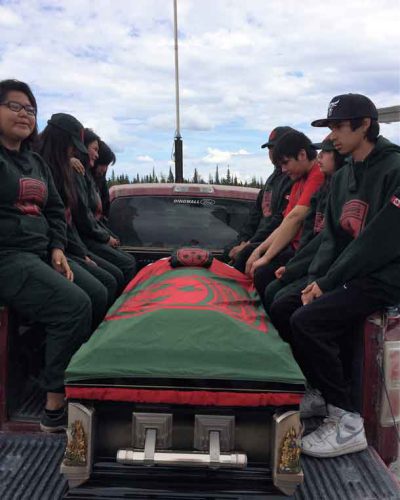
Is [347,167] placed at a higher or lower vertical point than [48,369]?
higher

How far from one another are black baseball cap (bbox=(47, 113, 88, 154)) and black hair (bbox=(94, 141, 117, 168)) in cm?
146

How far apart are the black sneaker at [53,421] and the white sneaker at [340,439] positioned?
1180mm

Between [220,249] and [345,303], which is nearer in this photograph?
[345,303]

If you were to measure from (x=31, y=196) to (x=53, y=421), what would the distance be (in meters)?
1.22

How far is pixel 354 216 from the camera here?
294 centimetres

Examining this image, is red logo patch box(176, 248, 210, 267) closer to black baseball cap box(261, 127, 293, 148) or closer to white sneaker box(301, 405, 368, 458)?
white sneaker box(301, 405, 368, 458)

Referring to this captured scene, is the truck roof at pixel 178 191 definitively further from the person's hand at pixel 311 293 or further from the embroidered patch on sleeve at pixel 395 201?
the embroidered patch on sleeve at pixel 395 201

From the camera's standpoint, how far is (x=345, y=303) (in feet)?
8.81

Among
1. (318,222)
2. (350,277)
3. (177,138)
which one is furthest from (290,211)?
(177,138)

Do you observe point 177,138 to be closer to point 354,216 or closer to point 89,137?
point 89,137

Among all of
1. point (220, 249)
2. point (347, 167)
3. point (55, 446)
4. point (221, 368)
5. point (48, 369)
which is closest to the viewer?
point (221, 368)

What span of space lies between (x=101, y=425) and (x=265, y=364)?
0.72 metres

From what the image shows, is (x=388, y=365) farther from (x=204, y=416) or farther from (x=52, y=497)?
(x=52, y=497)

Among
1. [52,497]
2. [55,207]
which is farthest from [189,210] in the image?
[52,497]
